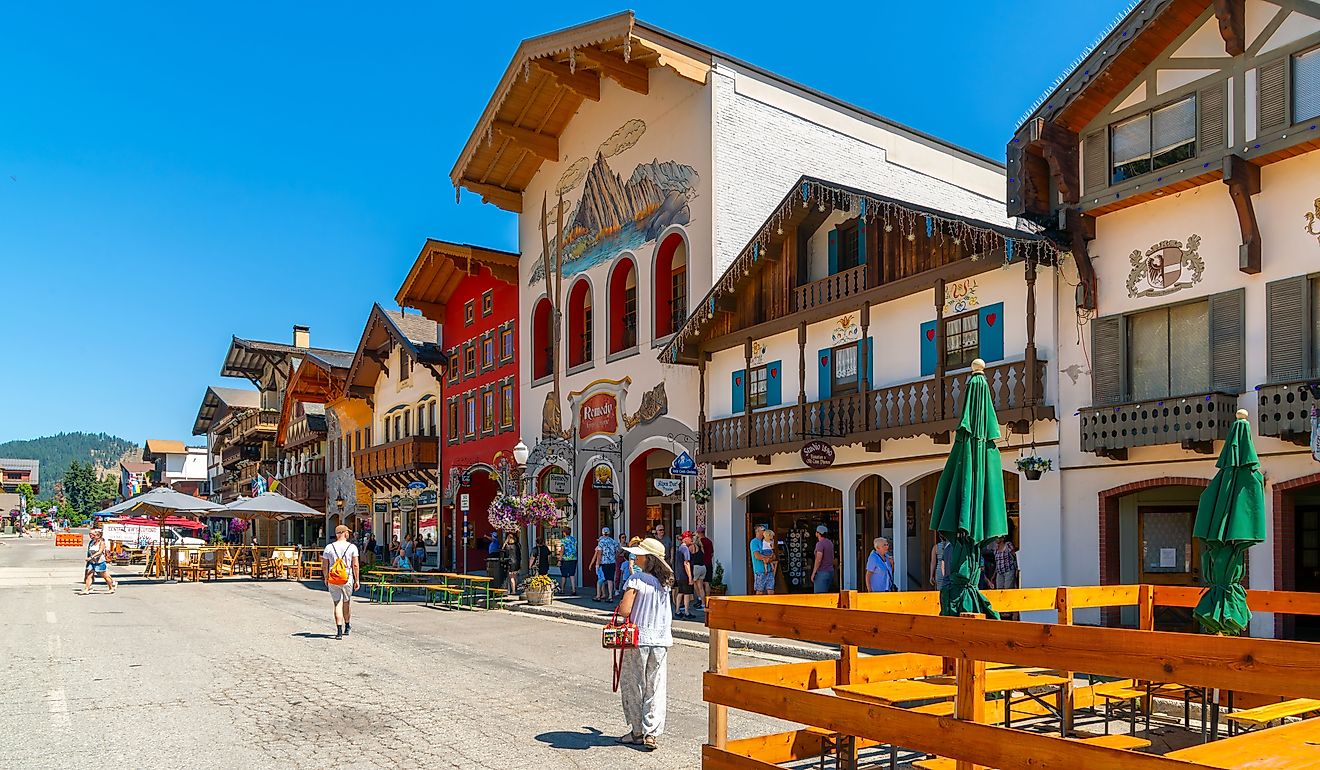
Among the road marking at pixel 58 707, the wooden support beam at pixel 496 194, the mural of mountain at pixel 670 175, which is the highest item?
the wooden support beam at pixel 496 194

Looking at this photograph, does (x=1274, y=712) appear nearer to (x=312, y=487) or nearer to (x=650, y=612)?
(x=650, y=612)

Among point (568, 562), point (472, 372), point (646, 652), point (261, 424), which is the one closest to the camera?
point (646, 652)

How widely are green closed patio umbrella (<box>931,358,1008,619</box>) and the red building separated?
86.8ft

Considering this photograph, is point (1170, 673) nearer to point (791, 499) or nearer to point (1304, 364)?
point (1304, 364)

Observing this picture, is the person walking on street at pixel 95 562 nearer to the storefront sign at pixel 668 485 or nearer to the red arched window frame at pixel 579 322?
the red arched window frame at pixel 579 322

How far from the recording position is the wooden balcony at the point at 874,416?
54.7 ft

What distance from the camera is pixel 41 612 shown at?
22234mm

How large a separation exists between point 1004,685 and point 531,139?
26.6 meters

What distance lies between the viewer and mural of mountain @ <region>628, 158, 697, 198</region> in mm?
25609

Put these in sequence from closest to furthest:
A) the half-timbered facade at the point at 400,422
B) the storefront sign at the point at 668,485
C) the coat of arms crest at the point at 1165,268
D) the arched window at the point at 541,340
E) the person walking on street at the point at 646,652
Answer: the person walking on street at the point at 646,652 < the coat of arms crest at the point at 1165,268 < the storefront sign at the point at 668,485 < the arched window at the point at 541,340 < the half-timbered facade at the point at 400,422

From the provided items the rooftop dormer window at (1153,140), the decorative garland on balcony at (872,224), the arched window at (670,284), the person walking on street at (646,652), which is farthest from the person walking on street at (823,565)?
the person walking on street at (646,652)

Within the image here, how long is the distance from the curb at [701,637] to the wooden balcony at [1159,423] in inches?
188

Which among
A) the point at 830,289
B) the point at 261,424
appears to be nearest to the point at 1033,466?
the point at 830,289

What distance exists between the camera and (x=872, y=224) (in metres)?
20.1
